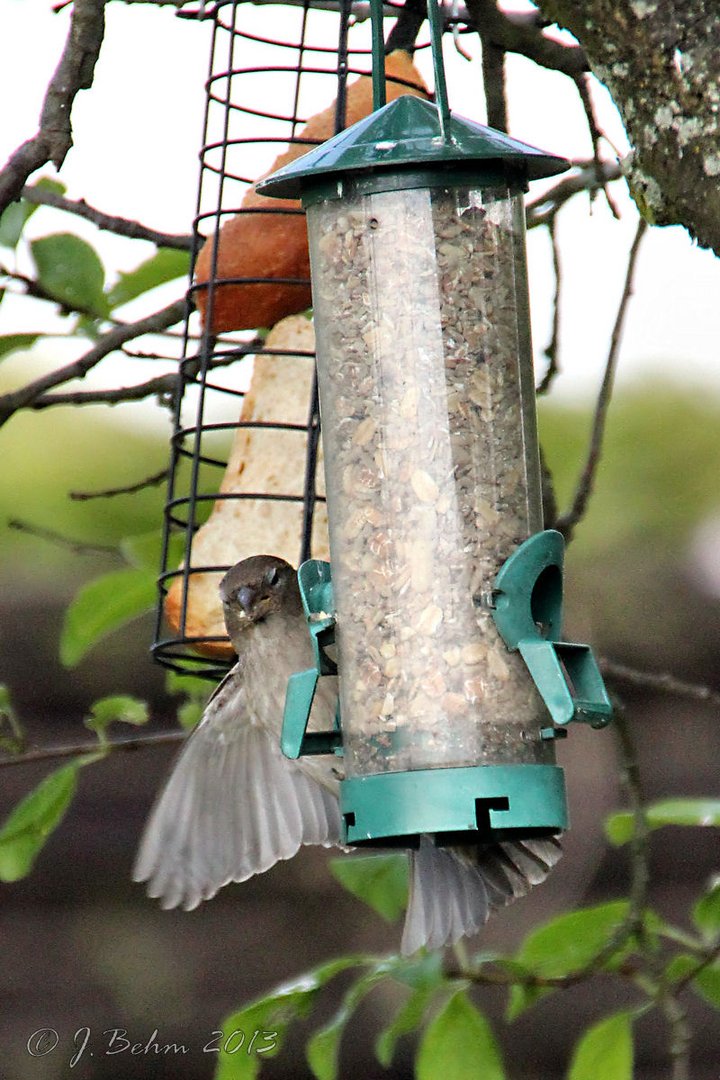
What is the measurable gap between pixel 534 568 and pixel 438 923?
0.80m

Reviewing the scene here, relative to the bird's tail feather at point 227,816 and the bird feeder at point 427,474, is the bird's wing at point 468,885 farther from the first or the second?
the bird's tail feather at point 227,816

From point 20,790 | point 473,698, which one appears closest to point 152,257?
point 473,698

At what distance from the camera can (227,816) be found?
3.98 m

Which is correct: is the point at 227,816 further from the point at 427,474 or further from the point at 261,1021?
the point at 427,474

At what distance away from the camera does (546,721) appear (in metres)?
2.73

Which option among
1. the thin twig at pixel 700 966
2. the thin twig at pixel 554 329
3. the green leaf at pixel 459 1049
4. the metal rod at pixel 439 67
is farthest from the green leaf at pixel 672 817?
the metal rod at pixel 439 67

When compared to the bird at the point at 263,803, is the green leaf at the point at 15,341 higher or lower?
higher

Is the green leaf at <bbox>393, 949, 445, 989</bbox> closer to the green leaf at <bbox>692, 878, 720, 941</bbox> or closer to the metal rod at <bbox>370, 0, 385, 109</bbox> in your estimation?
the green leaf at <bbox>692, 878, 720, 941</bbox>

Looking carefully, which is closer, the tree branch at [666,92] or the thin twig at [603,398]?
the tree branch at [666,92]

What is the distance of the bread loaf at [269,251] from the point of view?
3.54 meters

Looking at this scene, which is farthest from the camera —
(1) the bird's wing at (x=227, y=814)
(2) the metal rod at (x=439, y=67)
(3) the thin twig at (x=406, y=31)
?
(1) the bird's wing at (x=227, y=814)

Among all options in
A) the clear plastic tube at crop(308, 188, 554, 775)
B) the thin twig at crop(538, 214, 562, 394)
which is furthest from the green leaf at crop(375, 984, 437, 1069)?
the thin twig at crop(538, 214, 562, 394)

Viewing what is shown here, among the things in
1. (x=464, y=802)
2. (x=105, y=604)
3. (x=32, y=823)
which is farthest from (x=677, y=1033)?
(x=105, y=604)

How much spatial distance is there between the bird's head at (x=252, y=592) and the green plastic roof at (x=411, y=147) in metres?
0.96
